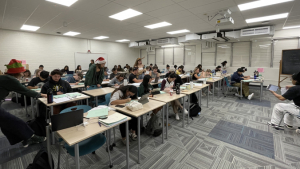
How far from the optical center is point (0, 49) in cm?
667

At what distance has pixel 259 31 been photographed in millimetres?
6027

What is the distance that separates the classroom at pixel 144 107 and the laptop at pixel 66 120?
13 millimetres

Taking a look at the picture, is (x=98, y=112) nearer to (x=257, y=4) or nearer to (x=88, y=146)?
(x=88, y=146)

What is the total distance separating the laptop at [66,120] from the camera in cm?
144

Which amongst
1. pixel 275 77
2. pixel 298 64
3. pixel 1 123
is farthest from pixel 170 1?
pixel 275 77

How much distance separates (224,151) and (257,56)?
25.7ft

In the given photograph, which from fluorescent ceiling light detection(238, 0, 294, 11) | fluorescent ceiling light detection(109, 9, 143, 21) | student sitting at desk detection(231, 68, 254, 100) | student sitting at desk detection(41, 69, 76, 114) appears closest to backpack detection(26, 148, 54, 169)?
student sitting at desk detection(41, 69, 76, 114)

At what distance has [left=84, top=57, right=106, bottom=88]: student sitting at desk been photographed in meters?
3.83

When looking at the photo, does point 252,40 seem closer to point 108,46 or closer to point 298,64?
point 298,64

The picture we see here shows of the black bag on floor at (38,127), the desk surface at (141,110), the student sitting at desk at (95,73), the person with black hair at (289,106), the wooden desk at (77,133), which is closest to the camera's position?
the wooden desk at (77,133)

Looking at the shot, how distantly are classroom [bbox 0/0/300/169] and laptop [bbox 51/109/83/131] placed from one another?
0.01 meters

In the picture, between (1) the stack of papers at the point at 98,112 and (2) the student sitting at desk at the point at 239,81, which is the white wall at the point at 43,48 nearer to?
(1) the stack of papers at the point at 98,112

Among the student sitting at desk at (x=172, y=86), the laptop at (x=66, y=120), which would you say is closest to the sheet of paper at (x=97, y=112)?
the laptop at (x=66, y=120)

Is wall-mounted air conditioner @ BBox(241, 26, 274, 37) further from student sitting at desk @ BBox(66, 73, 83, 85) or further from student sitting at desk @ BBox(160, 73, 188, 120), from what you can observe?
student sitting at desk @ BBox(66, 73, 83, 85)
